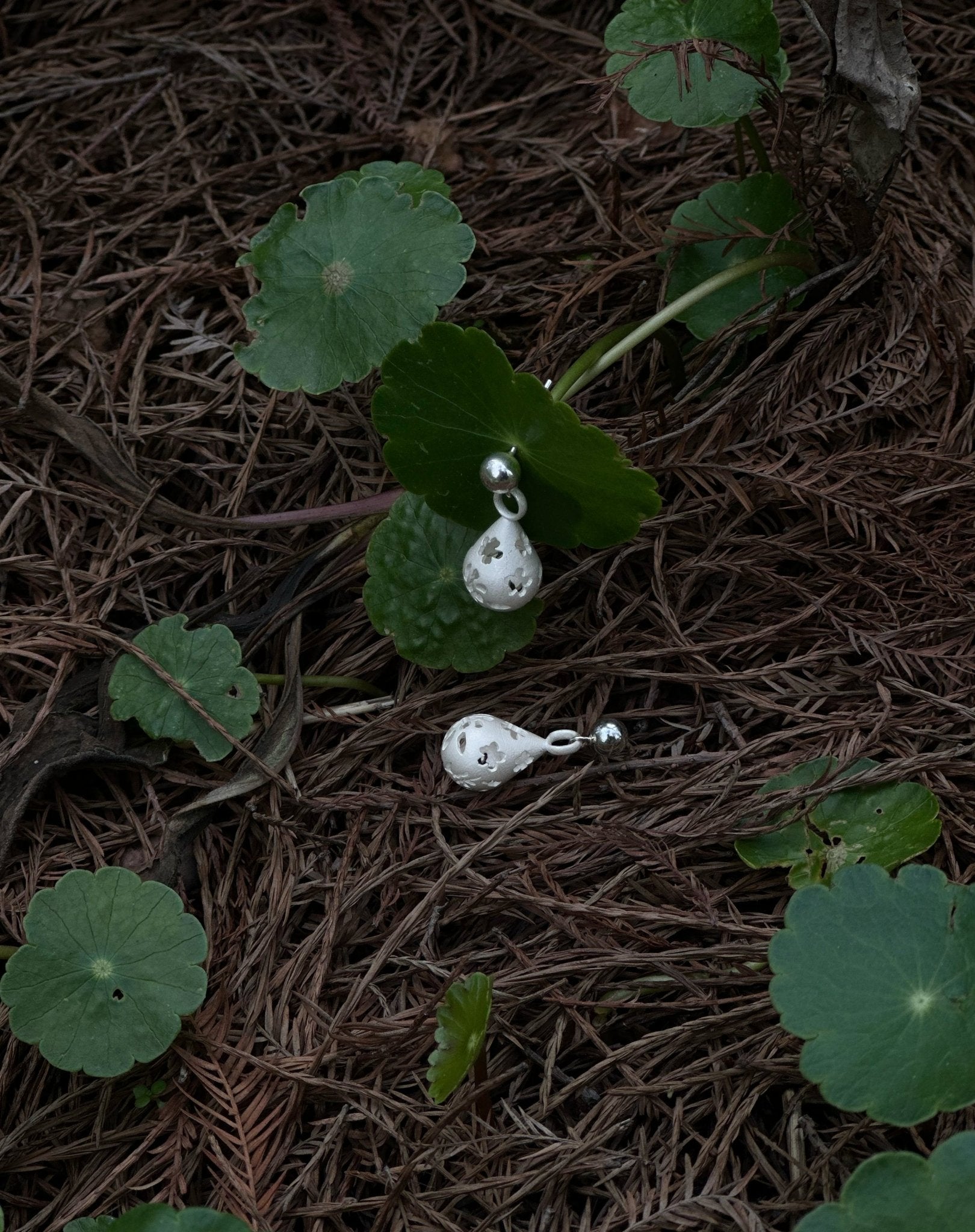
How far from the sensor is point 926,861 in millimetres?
1938

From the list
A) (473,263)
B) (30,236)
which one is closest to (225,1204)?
(473,263)

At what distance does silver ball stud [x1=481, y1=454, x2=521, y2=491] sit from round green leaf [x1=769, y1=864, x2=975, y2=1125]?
881mm

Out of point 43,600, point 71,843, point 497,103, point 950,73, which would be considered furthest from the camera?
point 497,103

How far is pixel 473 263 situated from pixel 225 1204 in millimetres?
2082

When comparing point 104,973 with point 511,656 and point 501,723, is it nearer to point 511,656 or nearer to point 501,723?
point 501,723

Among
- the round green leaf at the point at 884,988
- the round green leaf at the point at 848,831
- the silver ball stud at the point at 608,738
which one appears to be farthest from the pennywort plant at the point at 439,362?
the round green leaf at the point at 884,988

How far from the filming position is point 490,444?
2.05 metres

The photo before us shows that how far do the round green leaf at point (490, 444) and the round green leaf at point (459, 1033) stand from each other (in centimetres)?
88

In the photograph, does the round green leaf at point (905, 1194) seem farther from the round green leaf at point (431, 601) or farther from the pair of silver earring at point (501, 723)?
the round green leaf at point (431, 601)

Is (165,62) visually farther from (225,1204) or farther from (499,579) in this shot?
(225,1204)

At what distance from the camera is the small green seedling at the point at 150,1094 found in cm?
193

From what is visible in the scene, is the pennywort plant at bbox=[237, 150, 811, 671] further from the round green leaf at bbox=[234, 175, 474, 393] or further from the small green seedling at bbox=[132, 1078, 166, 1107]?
the small green seedling at bbox=[132, 1078, 166, 1107]

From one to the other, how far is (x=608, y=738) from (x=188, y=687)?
0.87 metres

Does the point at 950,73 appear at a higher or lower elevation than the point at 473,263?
higher
